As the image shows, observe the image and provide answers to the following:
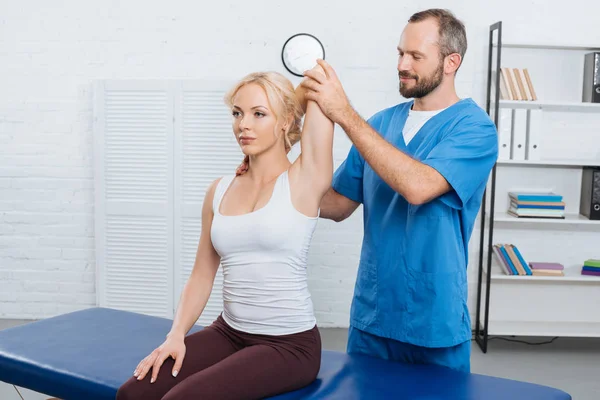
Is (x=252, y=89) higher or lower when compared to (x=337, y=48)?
lower

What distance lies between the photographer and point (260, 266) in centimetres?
153

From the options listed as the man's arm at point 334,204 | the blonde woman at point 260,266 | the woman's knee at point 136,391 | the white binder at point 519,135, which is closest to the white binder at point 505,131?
the white binder at point 519,135

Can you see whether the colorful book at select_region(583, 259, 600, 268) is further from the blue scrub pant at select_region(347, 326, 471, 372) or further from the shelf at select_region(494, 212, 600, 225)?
the blue scrub pant at select_region(347, 326, 471, 372)

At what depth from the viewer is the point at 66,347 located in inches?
76.2

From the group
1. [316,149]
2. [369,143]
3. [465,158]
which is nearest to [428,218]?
[465,158]

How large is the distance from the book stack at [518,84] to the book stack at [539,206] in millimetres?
546

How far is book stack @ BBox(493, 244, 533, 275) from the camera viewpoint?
147 inches

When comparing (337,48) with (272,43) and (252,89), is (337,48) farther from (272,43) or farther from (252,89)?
(252,89)

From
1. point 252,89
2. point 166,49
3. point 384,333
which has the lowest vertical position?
point 384,333

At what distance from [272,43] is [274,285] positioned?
2.65 meters

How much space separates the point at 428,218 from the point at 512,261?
7.04 feet

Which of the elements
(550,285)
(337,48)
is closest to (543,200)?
Result: (550,285)

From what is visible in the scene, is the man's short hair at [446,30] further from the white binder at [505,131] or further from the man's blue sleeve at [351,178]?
the white binder at [505,131]

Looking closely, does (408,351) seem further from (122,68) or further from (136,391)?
(122,68)
